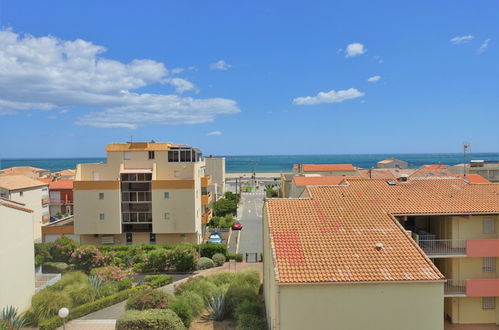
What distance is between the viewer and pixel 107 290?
24297 mm

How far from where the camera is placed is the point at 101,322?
20.2 metres

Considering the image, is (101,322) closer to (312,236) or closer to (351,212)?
(312,236)

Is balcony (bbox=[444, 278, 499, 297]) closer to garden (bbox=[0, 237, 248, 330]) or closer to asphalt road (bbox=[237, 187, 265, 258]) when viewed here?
garden (bbox=[0, 237, 248, 330])

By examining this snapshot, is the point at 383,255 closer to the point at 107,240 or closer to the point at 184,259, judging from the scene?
the point at 184,259

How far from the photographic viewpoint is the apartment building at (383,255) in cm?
1426

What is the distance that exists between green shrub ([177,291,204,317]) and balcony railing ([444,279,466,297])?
12.6 m

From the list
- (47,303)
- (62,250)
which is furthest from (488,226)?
(62,250)

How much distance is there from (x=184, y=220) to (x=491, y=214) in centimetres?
2871

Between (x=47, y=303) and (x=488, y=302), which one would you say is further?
(x=47, y=303)

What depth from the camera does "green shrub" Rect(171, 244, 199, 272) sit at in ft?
104

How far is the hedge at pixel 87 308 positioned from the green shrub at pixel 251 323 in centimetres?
900

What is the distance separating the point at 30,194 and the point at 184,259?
114 feet

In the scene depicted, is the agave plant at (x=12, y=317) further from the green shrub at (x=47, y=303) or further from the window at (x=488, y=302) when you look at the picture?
the window at (x=488, y=302)

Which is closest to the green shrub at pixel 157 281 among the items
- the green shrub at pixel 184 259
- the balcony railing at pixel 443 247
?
the green shrub at pixel 184 259
